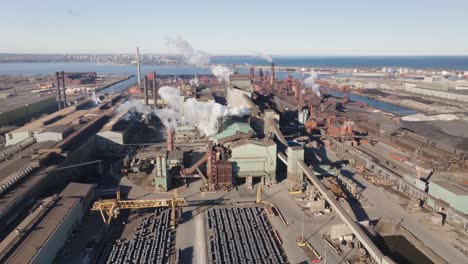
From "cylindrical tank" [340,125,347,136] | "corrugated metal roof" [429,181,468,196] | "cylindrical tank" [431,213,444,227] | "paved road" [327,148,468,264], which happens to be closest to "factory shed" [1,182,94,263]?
"paved road" [327,148,468,264]

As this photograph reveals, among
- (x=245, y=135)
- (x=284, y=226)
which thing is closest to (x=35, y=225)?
(x=284, y=226)

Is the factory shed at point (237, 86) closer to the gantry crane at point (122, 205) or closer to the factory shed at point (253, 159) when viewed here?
the factory shed at point (253, 159)

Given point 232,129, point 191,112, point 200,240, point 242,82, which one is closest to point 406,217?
point 200,240

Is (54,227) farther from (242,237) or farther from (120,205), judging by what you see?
(242,237)

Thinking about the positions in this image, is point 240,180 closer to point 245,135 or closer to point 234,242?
point 245,135

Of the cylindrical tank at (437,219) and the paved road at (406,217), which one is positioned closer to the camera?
the paved road at (406,217)

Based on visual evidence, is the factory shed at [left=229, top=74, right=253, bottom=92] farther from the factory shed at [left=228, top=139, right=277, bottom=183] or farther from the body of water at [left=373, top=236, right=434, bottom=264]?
the body of water at [left=373, top=236, right=434, bottom=264]

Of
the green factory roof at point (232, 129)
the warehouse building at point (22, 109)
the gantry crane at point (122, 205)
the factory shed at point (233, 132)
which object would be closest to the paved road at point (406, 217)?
the factory shed at point (233, 132)
